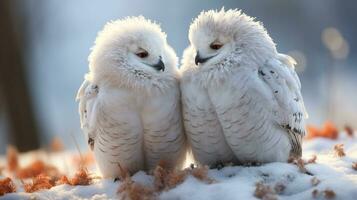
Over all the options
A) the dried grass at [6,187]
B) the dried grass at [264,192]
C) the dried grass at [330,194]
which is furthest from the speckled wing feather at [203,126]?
the dried grass at [6,187]

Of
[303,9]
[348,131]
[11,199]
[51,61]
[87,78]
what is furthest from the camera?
[303,9]

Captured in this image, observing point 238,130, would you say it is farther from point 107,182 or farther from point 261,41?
point 107,182

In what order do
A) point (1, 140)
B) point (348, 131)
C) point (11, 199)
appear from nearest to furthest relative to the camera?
1. point (11, 199)
2. point (348, 131)
3. point (1, 140)

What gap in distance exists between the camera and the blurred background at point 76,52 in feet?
34.1

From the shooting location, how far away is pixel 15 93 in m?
10.5

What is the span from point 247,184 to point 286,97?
→ 744 mm

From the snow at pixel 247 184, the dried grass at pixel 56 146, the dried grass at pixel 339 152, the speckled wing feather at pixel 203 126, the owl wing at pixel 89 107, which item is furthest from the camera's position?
the dried grass at pixel 56 146

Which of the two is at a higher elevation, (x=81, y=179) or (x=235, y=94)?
(x=235, y=94)

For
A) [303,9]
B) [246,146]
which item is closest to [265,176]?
[246,146]

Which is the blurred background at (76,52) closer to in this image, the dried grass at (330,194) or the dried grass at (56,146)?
the dried grass at (56,146)

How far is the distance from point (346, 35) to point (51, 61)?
20.2 ft

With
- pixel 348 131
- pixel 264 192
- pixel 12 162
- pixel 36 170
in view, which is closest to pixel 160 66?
pixel 264 192

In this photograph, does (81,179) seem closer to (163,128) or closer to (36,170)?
(163,128)

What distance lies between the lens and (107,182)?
453cm
